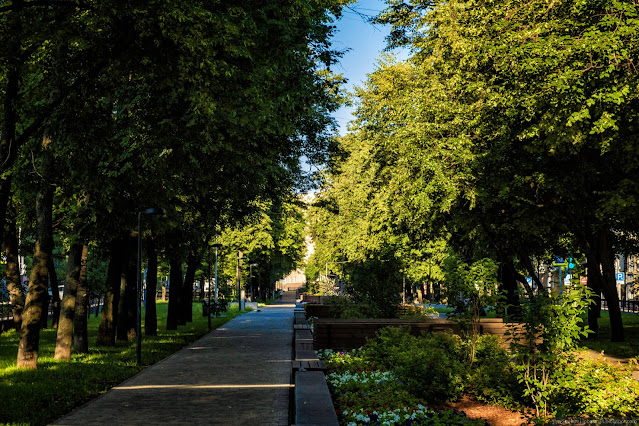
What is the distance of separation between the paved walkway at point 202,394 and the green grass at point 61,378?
403mm

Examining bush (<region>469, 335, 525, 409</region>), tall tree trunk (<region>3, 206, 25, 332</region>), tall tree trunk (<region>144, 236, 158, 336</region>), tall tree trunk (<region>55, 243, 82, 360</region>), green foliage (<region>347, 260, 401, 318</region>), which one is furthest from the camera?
tall tree trunk (<region>3, 206, 25, 332</region>)

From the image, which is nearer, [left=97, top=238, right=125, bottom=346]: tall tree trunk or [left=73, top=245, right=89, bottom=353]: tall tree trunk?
[left=73, top=245, right=89, bottom=353]: tall tree trunk

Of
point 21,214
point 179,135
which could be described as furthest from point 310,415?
point 21,214

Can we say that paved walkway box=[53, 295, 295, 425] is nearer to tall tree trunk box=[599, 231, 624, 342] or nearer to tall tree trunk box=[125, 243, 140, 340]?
tall tree trunk box=[125, 243, 140, 340]

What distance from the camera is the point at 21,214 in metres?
23.0

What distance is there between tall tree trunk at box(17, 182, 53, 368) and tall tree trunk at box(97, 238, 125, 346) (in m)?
4.73

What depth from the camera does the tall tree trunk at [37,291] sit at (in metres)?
13.8

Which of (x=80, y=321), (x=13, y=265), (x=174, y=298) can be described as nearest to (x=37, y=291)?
(x=80, y=321)

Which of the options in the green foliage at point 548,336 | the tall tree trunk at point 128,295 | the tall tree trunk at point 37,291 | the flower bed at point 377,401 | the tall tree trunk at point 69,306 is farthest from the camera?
the tall tree trunk at point 128,295

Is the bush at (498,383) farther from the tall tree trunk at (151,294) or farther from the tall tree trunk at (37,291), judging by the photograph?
the tall tree trunk at (151,294)

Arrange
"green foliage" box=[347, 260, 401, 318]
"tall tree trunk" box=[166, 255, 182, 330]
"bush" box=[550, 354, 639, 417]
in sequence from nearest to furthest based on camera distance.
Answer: "bush" box=[550, 354, 639, 417] → "green foliage" box=[347, 260, 401, 318] → "tall tree trunk" box=[166, 255, 182, 330]

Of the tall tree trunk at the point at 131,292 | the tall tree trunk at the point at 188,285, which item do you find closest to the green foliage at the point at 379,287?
the tall tree trunk at the point at 131,292

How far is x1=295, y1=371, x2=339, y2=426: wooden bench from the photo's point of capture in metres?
6.36

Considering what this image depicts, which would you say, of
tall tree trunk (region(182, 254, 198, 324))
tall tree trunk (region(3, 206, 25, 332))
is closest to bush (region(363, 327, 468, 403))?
tall tree trunk (region(3, 206, 25, 332))
